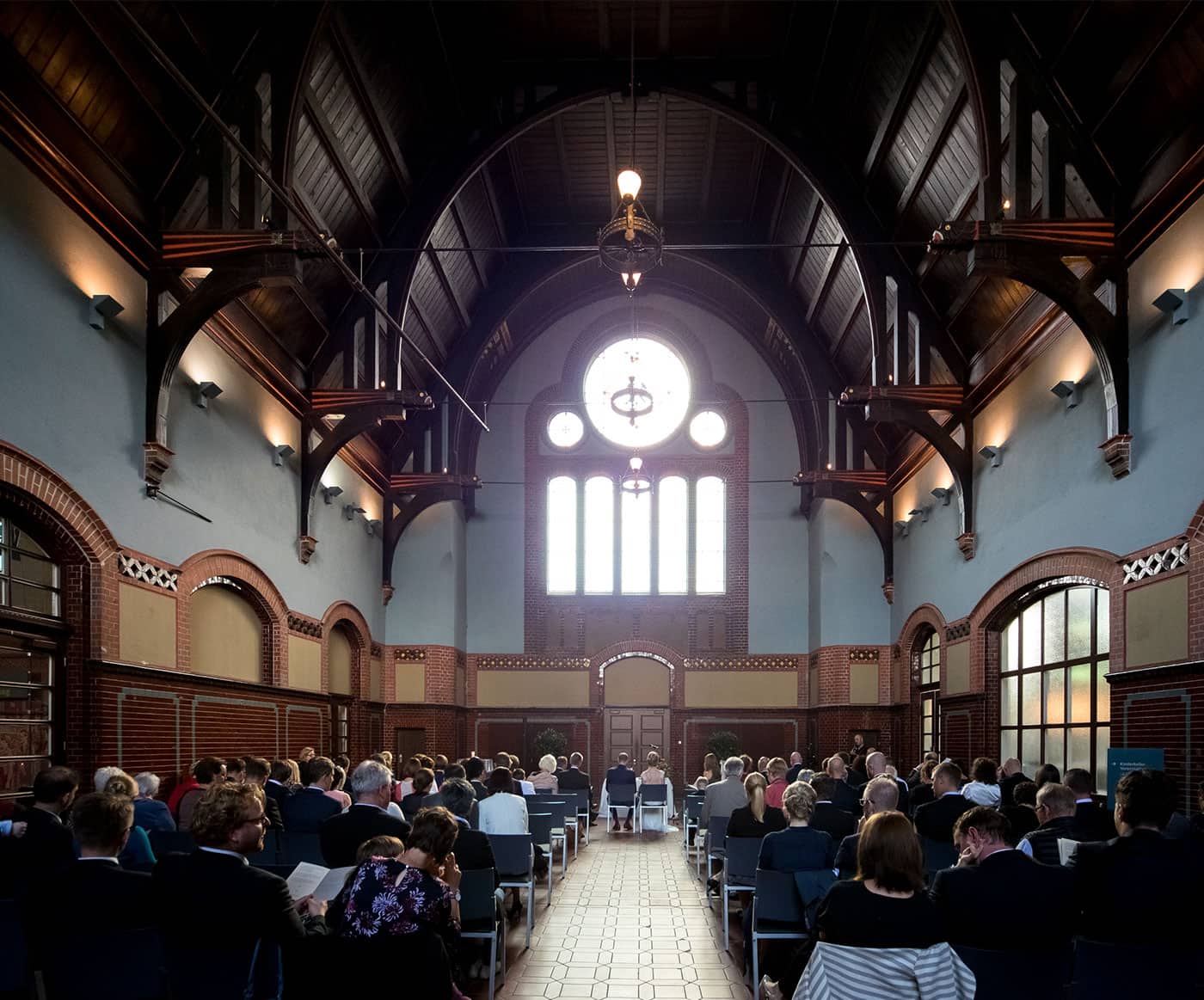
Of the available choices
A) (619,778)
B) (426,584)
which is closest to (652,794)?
(619,778)

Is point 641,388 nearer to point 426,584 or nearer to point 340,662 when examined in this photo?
point 426,584

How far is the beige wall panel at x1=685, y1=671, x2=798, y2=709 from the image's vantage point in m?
23.4

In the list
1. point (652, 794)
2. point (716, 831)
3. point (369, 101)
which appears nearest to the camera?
point (716, 831)

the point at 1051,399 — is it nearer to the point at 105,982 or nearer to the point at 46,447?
the point at 46,447

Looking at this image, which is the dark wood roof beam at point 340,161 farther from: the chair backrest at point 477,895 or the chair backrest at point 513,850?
the chair backrest at point 477,895

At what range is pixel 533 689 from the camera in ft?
78.0

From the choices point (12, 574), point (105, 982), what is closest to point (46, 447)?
point (12, 574)

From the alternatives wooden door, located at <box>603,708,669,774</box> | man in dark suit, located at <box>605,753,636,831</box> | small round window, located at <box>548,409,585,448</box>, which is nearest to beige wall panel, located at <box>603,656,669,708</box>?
wooden door, located at <box>603,708,669,774</box>

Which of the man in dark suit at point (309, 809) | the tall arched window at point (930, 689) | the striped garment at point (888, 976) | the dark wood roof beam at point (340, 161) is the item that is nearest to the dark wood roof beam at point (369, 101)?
the dark wood roof beam at point (340, 161)

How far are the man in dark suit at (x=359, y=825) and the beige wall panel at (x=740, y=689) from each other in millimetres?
17032

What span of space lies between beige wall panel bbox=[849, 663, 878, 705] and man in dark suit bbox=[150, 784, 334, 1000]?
18.0 m

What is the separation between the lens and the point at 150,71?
10445 mm

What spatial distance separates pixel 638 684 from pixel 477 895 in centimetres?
1677

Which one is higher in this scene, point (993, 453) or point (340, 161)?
point (340, 161)
